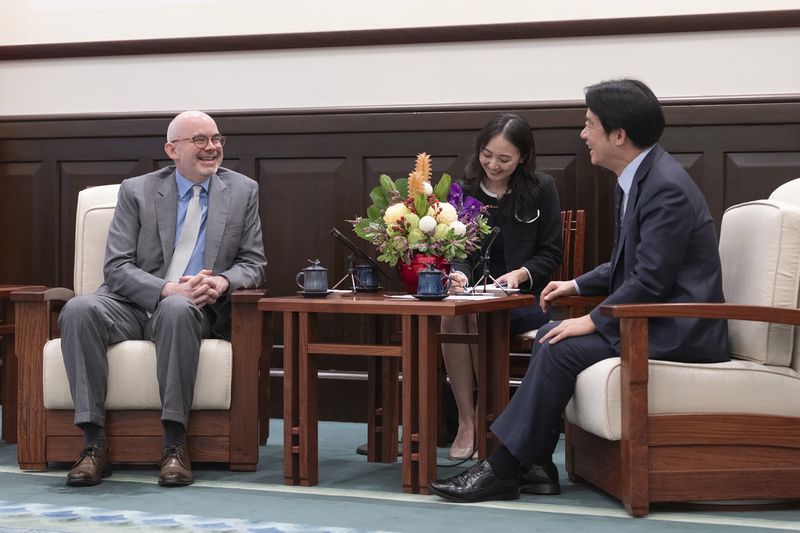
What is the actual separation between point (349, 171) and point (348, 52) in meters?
0.51

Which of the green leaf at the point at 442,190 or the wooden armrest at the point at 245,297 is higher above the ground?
the green leaf at the point at 442,190

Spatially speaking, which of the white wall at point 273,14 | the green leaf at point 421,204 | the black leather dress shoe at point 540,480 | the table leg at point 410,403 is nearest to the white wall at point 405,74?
the white wall at point 273,14

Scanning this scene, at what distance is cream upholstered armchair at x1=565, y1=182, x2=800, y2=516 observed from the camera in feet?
9.40

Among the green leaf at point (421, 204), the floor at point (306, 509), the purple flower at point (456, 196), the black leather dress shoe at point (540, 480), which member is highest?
the purple flower at point (456, 196)

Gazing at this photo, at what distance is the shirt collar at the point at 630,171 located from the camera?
3166 mm

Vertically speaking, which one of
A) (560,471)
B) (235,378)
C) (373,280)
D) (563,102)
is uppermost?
(563,102)

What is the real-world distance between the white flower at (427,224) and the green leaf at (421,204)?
0.04 meters

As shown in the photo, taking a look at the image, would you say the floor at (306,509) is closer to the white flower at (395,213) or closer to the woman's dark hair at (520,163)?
the white flower at (395,213)

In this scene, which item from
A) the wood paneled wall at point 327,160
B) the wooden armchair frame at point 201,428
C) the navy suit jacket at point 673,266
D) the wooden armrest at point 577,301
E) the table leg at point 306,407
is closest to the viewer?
the navy suit jacket at point 673,266

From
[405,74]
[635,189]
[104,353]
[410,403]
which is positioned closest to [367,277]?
[410,403]

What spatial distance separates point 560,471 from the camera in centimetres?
Answer: 362

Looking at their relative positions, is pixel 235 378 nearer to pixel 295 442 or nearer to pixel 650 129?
pixel 295 442

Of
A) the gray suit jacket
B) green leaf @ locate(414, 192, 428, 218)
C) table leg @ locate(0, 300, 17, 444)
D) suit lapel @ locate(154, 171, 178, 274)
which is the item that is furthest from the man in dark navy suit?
table leg @ locate(0, 300, 17, 444)

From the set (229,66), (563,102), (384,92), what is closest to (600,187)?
(563,102)
